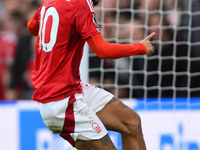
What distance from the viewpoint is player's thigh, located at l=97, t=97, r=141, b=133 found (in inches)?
99.7

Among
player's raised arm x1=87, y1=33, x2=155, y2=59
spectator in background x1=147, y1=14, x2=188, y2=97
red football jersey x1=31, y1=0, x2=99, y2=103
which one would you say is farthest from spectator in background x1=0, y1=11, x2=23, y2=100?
player's raised arm x1=87, y1=33, x2=155, y2=59

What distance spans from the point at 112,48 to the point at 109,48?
0.02 meters

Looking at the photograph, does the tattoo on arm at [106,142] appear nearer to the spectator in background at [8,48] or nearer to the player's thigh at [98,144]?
the player's thigh at [98,144]

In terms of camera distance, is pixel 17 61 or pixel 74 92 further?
pixel 17 61

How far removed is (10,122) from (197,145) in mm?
1874

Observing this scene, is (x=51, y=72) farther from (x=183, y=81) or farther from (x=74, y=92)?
(x=183, y=81)

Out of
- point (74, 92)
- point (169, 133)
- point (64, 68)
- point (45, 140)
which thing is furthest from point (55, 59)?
point (169, 133)

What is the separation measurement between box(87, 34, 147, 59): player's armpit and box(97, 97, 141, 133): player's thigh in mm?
422

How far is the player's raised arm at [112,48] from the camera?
2.24 metres

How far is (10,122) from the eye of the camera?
12.2ft

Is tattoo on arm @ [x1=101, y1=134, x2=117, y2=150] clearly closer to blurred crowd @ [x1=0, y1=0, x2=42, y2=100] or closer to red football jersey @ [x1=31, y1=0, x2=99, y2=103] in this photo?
red football jersey @ [x1=31, y1=0, x2=99, y2=103]

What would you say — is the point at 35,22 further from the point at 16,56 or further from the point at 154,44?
the point at 16,56

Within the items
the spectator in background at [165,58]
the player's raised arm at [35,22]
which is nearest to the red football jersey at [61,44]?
the player's raised arm at [35,22]

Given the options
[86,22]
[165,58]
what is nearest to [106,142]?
[86,22]
